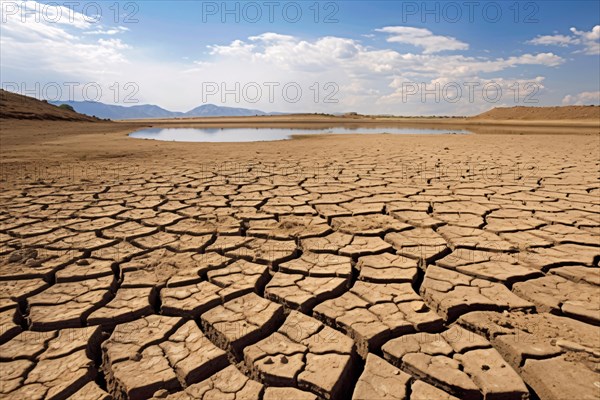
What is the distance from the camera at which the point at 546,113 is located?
35531 mm

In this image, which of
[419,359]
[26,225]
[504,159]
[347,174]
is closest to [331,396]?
[419,359]

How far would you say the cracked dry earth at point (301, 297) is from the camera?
1.27m

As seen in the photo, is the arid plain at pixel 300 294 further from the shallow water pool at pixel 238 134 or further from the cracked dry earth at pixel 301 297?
the shallow water pool at pixel 238 134

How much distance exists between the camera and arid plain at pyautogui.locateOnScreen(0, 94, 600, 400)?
1.27 m

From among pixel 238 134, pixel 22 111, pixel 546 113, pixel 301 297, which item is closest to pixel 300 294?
pixel 301 297

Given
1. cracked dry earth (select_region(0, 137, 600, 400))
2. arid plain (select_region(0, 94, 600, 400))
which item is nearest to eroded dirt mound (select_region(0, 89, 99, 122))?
arid plain (select_region(0, 94, 600, 400))

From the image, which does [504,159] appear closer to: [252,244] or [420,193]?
[420,193]

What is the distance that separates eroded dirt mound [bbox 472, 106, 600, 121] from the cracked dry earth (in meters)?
36.6

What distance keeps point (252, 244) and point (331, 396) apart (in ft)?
4.59

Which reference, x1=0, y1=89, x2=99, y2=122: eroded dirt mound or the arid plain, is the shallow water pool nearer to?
x1=0, y1=89, x2=99, y2=122: eroded dirt mound

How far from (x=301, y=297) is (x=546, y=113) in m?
42.4

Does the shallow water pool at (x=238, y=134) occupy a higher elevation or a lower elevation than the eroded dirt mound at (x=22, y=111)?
lower

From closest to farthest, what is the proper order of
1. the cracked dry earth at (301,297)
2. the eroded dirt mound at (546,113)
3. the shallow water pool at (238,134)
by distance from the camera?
1. the cracked dry earth at (301,297)
2. the shallow water pool at (238,134)
3. the eroded dirt mound at (546,113)

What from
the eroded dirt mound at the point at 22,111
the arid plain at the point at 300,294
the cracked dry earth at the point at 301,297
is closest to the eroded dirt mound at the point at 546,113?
the arid plain at the point at 300,294
